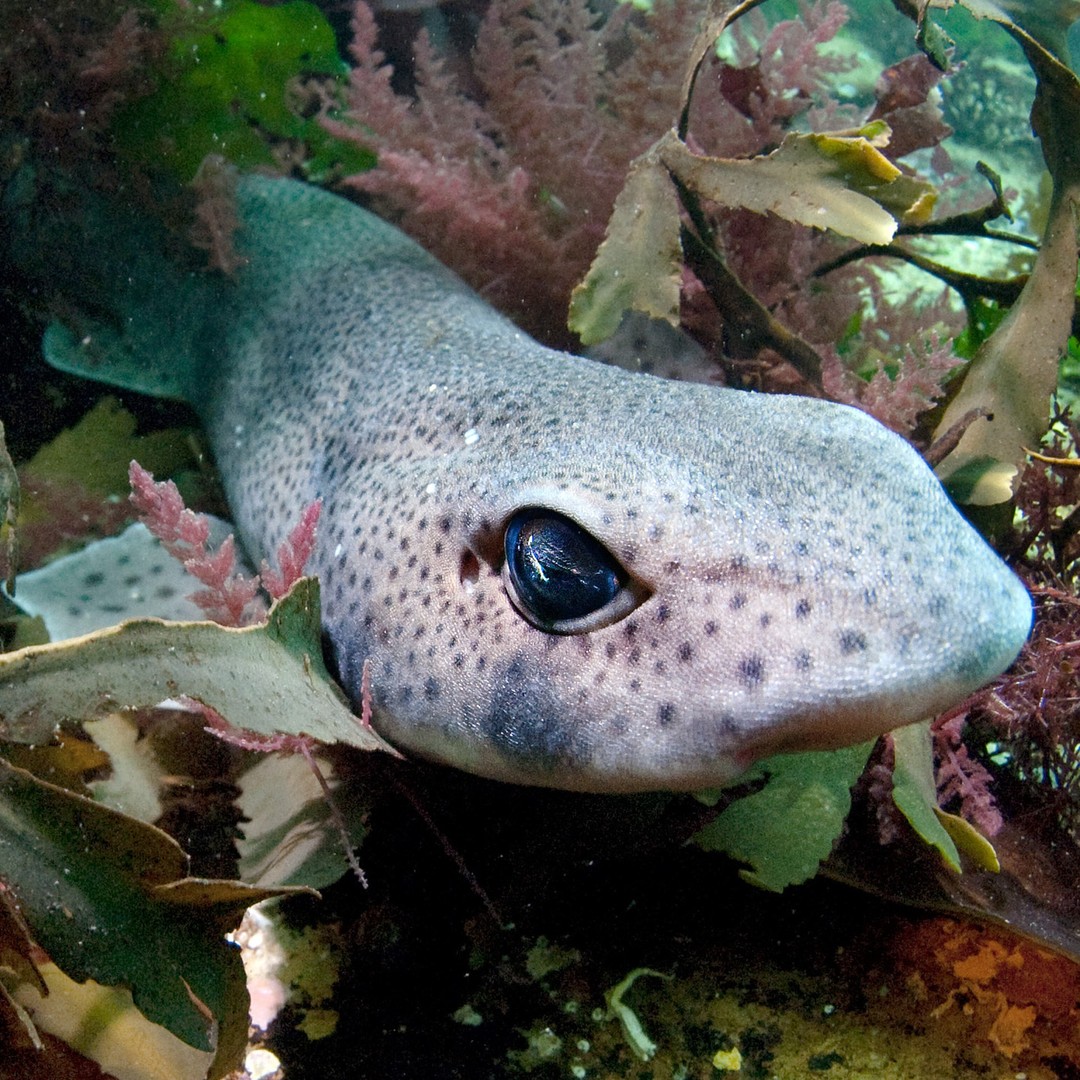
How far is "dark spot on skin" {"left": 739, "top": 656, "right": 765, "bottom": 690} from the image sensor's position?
5.89 feet

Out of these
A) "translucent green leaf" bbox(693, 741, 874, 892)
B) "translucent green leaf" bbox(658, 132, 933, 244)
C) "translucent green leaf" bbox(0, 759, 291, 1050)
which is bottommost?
"translucent green leaf" bbox(693, 741, 874, 892)

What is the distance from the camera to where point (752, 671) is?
1.80m

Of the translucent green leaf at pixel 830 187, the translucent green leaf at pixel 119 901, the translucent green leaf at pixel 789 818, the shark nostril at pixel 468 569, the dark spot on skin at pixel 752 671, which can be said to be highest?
the translucent green leaf at pixel 830 187

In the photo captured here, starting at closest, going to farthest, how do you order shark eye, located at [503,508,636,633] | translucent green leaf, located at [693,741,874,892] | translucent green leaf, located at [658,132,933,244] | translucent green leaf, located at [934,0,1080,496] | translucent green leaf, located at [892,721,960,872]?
shark eye, located at [503,508,636,633] < translucent green leaf, located at [892,721,960,872] < translucent green leaf, located at [693,741,874,892] < translucent green leaf, located at [658,132,933,244] < translucent green leaf, located at [934,0,1080,496]

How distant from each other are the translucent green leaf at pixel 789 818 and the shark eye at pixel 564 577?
689 millimetres

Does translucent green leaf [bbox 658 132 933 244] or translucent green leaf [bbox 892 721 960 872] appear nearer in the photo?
translucent green leaf [bbox 892 721 960 872]

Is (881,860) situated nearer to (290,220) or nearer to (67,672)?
(67,672)

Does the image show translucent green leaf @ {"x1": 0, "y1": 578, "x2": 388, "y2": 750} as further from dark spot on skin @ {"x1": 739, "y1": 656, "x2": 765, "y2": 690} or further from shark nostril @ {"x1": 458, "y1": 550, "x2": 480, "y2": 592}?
dark spot on skin @ {"x1": 739, "y1": 656, "x2": 765, "y2": 690}

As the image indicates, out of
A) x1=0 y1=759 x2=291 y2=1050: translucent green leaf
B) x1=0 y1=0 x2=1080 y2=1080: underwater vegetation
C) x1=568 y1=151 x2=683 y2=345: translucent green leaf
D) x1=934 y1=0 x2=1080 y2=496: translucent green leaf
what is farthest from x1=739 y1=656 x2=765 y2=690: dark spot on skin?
x1=568 y1=151 x2=683 y2=345: translucent green leaf

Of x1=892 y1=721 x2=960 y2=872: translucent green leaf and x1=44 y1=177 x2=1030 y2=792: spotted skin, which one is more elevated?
x1=44 y1=177 x2=1030 y2=792: spotted skin

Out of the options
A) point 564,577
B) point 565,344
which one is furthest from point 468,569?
point 565,344

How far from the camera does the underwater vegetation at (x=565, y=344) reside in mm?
2068

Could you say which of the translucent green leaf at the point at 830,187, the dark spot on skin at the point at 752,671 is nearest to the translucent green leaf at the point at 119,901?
the dark spot on skin at the point at 752,671

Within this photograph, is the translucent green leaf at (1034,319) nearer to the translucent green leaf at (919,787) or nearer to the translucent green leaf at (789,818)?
the translucent green leaf at (919,787)
